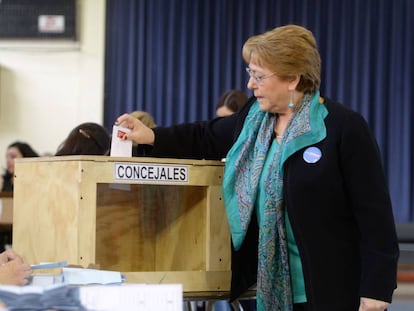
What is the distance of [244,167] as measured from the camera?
7.43ft

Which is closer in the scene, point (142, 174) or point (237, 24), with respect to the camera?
point (142, 174)

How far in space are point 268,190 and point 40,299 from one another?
885mm

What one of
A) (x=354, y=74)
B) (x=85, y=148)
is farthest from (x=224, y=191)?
(x=354, y=74)

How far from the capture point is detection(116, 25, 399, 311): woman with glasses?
83.7 inches

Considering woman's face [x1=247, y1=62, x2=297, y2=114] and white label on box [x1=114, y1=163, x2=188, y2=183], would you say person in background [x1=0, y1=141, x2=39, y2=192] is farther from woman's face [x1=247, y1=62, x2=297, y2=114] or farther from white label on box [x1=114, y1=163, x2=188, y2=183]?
woman's face [x1=247, y1=62, x2=297, y2=114]

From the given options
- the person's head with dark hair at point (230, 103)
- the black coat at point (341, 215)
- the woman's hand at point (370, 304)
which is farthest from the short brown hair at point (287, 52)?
the person's head with dark hair at point (230, 103)

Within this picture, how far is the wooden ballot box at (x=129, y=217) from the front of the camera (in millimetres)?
2162

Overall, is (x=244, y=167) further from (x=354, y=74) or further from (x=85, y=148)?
(x=354, y=74)

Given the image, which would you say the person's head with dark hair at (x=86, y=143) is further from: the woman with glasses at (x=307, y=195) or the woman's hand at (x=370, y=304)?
the woman's hand at (x=370, y=304)

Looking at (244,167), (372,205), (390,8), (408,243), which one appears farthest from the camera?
(390,8)

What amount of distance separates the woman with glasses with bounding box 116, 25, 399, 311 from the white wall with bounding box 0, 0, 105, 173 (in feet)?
13.4

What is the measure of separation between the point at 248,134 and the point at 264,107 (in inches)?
4.3

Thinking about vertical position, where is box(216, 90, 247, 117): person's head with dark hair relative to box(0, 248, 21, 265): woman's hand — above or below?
above

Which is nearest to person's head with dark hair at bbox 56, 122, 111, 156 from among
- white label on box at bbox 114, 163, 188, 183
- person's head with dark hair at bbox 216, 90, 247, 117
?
white label on box at bbox 114, 163, 188, 183
